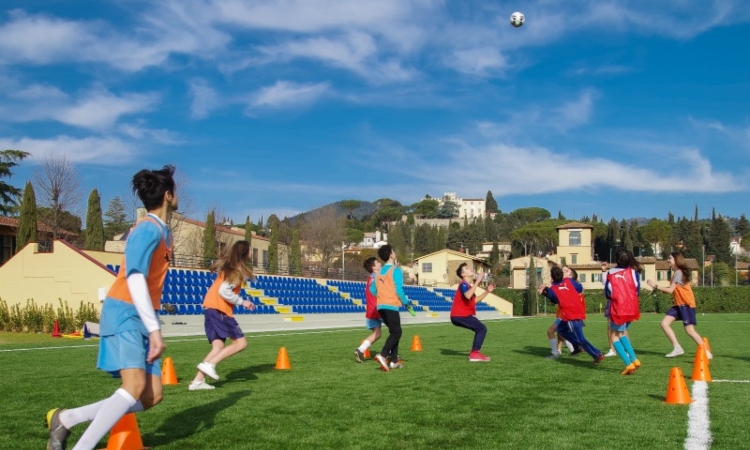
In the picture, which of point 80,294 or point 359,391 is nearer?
point 359,391

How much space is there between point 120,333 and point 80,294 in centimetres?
2249

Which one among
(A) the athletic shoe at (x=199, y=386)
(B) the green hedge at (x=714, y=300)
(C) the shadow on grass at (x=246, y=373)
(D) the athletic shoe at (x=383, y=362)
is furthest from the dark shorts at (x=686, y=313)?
(B) the green hedge at (x=714, y=300)

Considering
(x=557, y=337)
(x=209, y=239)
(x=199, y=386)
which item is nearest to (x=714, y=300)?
(x=209, y=239)

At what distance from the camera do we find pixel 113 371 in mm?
4355

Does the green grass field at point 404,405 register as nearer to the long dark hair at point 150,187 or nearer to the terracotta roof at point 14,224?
the long dark hair at point 150,187

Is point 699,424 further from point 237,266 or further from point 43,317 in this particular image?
point 43,317

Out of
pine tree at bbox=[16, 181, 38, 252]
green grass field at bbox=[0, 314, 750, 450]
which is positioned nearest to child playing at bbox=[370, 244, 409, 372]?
green grass field at bbox=[0, 314, 750, 450]

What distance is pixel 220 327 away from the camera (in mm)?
8727

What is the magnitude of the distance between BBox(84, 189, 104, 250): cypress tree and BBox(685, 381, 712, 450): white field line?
130ft

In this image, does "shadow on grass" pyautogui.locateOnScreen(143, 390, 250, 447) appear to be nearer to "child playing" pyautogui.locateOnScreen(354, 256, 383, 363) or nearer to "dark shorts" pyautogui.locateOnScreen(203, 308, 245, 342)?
"dark shorts" pyautogui.locateOnScreen(203, 308, 245, 342)

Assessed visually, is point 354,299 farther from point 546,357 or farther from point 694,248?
point 694,248

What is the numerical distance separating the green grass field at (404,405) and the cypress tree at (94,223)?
103 feet

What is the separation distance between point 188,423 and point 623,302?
6.46m

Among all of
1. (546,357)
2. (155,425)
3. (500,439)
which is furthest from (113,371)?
(546,357)
